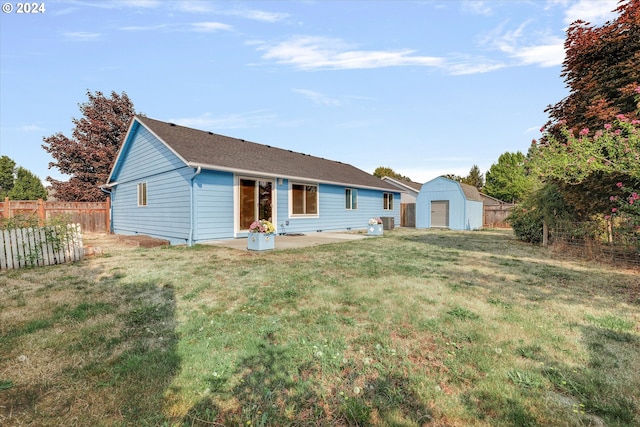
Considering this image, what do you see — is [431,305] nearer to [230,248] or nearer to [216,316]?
[216,316]

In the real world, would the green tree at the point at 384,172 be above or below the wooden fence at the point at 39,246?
above

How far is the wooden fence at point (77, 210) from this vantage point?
1424 cm

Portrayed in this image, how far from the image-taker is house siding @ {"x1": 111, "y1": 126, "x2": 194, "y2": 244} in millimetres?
10734

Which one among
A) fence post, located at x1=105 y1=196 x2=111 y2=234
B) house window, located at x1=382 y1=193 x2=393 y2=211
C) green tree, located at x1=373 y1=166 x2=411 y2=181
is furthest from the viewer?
green tree, located at x1=373 y1=166 x2=411 y2=181

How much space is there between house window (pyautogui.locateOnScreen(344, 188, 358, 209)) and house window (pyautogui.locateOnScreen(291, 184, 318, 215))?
285cm

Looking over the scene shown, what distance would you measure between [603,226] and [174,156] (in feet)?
47.1

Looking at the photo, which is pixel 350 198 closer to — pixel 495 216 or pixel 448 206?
pixel 448 206

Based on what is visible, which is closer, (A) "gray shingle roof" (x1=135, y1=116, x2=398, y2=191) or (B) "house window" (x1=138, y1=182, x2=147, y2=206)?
(A) "gray shingle roof" (x1=135, y1=116, x2=398, y2=191)

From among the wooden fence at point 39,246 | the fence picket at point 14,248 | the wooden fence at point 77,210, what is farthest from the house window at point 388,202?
the fence picket at point 14,248

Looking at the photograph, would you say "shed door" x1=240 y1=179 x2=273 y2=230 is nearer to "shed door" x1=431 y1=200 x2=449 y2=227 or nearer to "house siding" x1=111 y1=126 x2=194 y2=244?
"house siding" x1=111 y1=126 x2=194 y2=244

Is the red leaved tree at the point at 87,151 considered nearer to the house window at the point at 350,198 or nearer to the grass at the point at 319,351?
the house window at the point at 350,198

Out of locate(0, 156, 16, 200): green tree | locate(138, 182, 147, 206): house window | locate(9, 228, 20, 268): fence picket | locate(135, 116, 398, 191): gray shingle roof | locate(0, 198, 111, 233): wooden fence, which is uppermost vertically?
locate(0, 156, 16, 200): green tree

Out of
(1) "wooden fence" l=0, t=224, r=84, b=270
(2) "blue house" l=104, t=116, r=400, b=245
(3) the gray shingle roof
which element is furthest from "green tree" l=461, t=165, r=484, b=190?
(1) "wooden fence" l=0, t=224, r=84, b=270

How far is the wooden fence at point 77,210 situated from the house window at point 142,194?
431 centimetres
